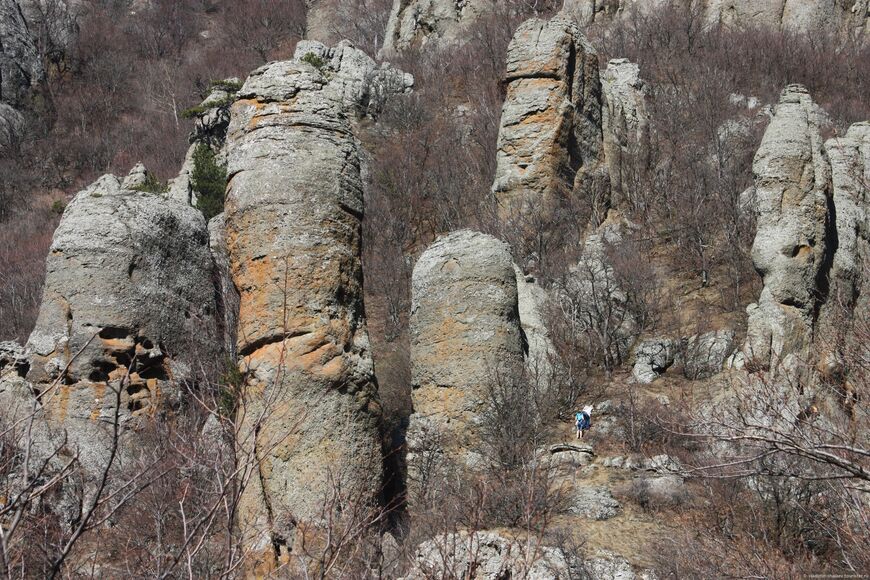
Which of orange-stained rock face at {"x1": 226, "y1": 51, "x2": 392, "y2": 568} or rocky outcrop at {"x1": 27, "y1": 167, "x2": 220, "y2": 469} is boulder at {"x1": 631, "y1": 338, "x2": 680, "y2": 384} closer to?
orange-stained rock face at {"x1": 226, "y1": 51, "x2": 392, "y2": 568}

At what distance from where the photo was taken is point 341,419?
28.5 feet

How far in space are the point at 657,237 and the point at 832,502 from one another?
27.8 feet

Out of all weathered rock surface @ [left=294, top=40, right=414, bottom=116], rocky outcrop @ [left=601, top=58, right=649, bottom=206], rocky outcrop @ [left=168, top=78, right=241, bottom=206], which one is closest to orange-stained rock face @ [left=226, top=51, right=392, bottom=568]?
rocky outcrop @ [left=601, top=58, right=649, bottom=206]

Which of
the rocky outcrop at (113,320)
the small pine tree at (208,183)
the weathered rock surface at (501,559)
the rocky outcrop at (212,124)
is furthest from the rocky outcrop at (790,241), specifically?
the rocky outcrop at (212,124)

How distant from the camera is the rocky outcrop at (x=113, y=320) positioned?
10.1m

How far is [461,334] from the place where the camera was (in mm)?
10352

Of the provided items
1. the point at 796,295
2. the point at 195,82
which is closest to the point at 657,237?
the point at 796,295

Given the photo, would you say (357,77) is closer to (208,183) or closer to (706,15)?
(208,183)

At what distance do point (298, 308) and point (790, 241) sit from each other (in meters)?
6.96

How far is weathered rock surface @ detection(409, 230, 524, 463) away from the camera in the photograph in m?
10.0

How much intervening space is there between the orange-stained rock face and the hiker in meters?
2.57

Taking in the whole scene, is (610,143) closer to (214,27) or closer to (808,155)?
(808,155)

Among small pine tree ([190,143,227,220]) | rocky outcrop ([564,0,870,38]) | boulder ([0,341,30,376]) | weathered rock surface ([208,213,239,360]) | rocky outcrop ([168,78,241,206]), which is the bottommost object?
boulder ([0,341,30,376])

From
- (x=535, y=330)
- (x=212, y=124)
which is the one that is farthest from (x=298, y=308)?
(x=212, y=124)
